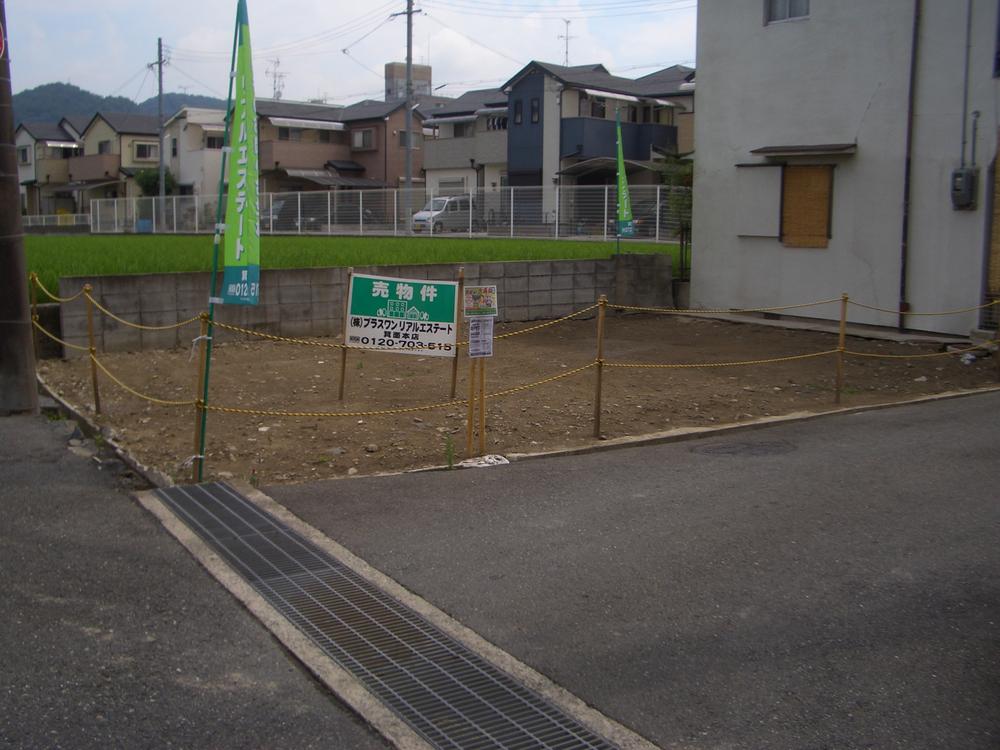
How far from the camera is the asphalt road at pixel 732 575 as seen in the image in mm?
4039

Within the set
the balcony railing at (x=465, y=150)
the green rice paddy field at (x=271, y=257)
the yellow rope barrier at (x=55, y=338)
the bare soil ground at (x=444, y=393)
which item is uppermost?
the balcony railing at (x=465, y=150)

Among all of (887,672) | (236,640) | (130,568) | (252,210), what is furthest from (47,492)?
(887,672)

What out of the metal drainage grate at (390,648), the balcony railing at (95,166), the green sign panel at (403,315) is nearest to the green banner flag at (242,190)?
the metal drainage grate at (390,648)

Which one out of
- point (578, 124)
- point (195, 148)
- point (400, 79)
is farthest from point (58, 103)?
point (578, 124)

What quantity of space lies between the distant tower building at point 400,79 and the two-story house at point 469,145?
27.7 meters

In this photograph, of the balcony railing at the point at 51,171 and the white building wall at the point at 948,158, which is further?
the balcony railing at the point at 51,171

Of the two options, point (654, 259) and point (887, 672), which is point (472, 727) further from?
point (654, 259)

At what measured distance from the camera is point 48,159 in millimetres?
62688

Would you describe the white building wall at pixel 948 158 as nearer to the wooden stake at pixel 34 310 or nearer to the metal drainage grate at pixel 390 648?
the metal drainage grate at pixel 390 648

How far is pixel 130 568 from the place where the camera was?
545cm

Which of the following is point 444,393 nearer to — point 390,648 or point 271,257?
point 390,648

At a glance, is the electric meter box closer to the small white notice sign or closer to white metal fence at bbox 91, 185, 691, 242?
the small white notice sign

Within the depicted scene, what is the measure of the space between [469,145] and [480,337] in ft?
131

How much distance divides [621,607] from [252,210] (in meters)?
4.09
